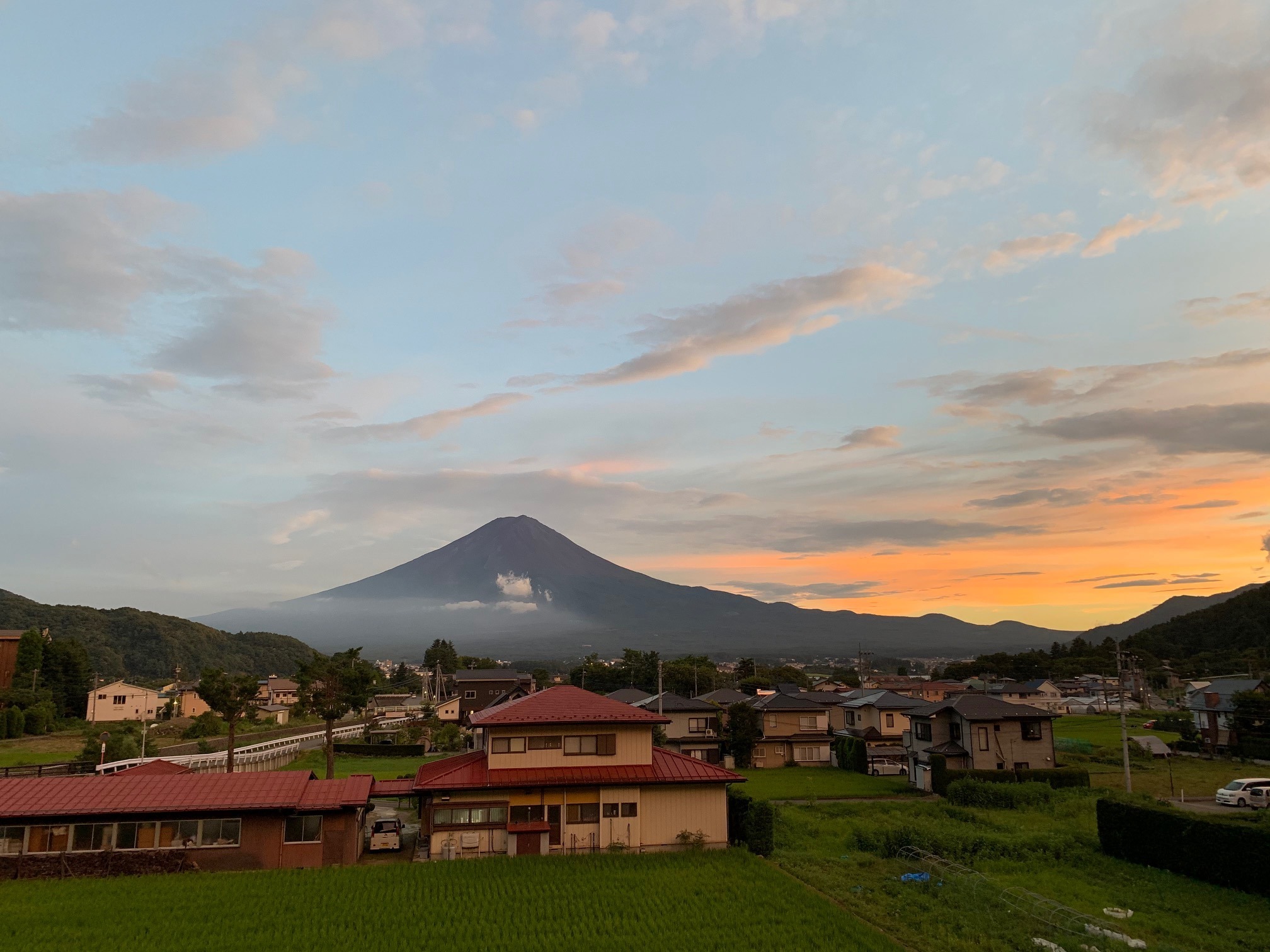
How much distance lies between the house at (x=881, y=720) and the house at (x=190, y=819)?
35.2 meters

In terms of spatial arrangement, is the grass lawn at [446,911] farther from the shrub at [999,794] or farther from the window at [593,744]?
the shrub at [999,794]

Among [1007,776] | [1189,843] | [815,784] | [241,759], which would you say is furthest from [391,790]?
[1007,776]

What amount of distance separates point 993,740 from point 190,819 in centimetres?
3623

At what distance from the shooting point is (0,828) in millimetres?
21516

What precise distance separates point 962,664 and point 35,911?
424ft

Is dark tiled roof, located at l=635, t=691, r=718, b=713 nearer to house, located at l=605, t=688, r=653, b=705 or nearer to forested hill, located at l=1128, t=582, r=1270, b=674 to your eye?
house, located at l=605, t=688, r=653, b=705

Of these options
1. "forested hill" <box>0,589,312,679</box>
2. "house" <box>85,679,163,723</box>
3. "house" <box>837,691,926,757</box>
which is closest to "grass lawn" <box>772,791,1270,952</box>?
"house" <box>837,691,926,757</box>

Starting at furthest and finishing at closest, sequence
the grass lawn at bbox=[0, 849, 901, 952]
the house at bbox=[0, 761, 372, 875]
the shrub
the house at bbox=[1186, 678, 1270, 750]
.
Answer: the house at bbox=[1186, 678, 1270, 750], the shrub, the house at bbox=[0, 761, 372, 875], the grass lawn at bbox=[0, 849, 901, 952]

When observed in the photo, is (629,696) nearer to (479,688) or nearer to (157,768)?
(479,688)

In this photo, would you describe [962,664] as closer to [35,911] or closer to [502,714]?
[502,714]

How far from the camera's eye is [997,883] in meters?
21.3

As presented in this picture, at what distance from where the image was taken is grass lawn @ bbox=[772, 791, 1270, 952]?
17375 mm


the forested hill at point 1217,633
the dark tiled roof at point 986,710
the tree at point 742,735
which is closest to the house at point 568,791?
the dark tiled roof at point 986,710

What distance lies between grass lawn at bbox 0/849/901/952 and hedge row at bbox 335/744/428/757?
35.2 meters
